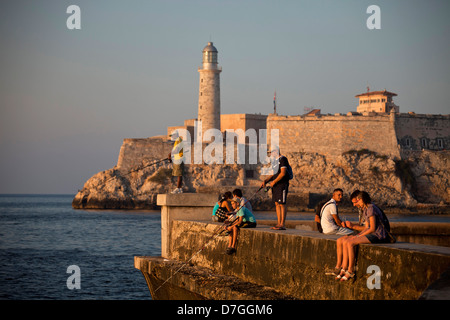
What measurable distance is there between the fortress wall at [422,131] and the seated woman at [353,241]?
55.4 meters

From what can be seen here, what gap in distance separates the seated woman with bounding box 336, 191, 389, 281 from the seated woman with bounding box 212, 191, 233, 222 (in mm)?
3415

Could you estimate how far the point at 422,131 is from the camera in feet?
202

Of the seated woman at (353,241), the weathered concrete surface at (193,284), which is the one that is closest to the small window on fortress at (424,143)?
the weathered concrete surface at (193,284)

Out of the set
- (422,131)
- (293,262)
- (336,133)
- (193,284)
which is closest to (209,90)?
(336,133)

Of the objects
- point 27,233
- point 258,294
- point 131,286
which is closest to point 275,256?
point 258,294

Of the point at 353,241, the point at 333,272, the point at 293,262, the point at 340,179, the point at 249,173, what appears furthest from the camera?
the point at 249,173

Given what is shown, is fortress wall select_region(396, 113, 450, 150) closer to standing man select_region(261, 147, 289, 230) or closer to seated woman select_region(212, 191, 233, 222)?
seated woman select_region(212, 191, 233, 222)

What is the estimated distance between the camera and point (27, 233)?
133ft

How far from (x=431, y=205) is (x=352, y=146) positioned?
895 cm

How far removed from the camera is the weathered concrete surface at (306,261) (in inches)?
226

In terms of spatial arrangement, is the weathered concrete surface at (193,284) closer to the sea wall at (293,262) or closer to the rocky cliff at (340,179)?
the sea wall at (293,262)

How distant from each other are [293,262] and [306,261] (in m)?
0.30

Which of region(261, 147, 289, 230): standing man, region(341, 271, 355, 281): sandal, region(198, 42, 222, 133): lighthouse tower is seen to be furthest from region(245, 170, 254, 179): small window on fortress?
region(341, 271, 355, 281): sandal

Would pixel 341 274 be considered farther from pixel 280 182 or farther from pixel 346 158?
pixel 346 158
